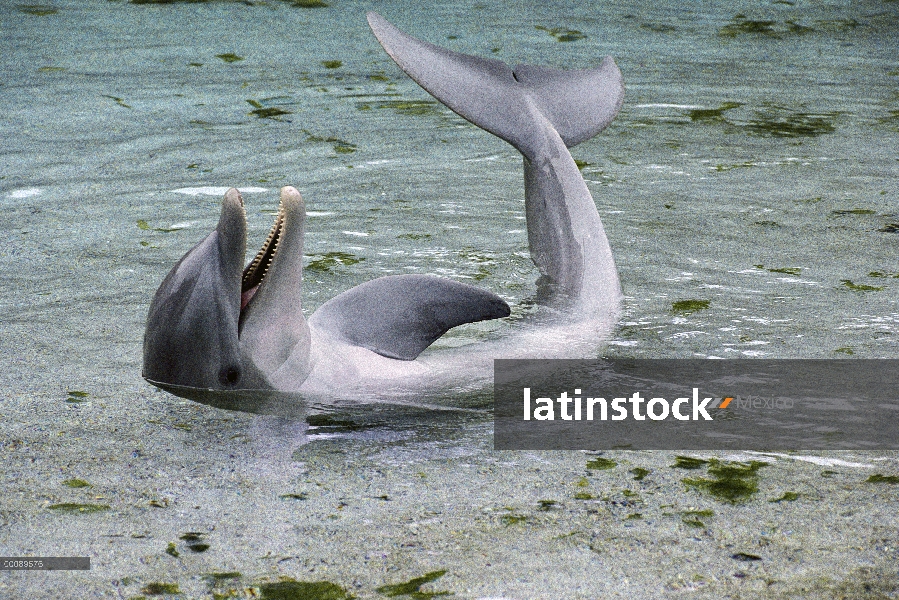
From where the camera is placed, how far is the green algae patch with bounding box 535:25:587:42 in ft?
44.2

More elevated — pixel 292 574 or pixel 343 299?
pixel 343 299

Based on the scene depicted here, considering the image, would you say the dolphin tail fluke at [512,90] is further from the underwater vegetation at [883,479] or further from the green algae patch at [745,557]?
the green algae patch at [745,557]

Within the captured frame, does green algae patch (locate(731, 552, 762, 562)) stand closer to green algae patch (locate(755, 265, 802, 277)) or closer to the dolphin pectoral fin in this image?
the dolphin pectoral fin

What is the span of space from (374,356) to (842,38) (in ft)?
35.0

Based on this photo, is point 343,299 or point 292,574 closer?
point 292,574

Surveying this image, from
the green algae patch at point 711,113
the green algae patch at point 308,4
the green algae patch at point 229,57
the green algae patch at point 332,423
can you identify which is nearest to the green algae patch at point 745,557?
the green algae patch at point 332,423

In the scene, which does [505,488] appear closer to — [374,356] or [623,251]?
[374,356]

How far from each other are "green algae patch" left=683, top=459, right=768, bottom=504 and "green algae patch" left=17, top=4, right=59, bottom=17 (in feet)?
40.5

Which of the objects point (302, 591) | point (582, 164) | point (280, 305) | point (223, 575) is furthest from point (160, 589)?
point (582, 164)

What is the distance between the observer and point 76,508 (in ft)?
12.5

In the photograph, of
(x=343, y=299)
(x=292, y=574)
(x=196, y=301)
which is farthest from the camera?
(x=343, y=299)

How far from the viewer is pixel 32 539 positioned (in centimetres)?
358

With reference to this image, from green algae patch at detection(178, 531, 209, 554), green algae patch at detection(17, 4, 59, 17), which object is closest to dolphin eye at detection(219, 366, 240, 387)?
green algae patch at detection(178, 531, 209, 554)

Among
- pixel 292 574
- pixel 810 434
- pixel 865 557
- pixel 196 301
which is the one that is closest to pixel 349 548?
pixel 292 574
